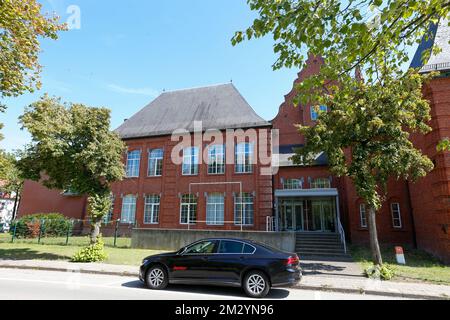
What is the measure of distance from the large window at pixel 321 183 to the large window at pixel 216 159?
7.39m

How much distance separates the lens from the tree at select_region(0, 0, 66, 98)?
1057 cm

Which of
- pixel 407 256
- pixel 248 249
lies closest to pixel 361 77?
pixel 248 249

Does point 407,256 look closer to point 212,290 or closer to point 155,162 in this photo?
point 212,290

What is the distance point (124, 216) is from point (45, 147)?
12301mm

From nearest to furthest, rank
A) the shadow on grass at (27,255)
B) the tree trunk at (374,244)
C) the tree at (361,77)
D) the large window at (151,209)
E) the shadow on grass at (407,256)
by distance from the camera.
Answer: the tree at (361,77), the tree trunk at (374,244), the shadow on grass at (407,256), the shadow on grass at (27,255), the large window at (151,209)

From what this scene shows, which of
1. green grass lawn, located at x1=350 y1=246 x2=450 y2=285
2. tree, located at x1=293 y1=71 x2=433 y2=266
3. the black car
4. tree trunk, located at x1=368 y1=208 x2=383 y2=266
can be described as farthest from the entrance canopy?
the black car

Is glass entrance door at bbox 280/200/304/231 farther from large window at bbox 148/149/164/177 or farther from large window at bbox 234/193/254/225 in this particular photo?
large window at bbox 148/149/164/177

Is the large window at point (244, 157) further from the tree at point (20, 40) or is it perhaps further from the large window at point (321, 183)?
the tree at point (20, 40)

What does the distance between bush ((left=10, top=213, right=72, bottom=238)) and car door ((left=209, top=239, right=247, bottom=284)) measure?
1949cm

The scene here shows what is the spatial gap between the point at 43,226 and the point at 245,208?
16913mm

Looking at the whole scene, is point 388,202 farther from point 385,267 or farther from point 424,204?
point 385,267

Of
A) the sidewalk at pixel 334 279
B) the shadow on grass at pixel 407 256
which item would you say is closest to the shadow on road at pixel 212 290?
the sidewalk at pixel 334 279

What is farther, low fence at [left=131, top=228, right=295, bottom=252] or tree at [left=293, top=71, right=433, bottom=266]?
low fence at [left=131, top=228, right=295, bottom=252]

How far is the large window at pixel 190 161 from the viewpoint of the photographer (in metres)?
23.0
